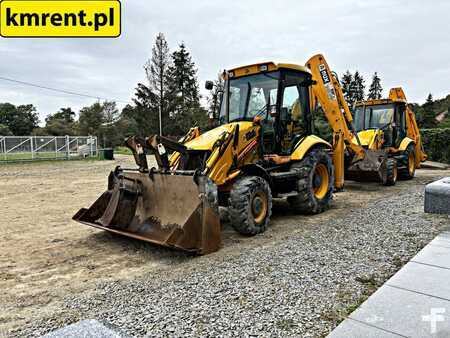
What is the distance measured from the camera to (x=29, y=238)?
548cm

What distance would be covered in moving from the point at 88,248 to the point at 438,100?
162ft

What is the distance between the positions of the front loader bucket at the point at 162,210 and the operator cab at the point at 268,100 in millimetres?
1916

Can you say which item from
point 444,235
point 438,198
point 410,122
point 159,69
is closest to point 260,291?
point 444,235

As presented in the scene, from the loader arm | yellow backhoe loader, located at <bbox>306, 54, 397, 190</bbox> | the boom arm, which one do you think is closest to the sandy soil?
the loader arm

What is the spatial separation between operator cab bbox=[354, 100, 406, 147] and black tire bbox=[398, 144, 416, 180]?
46 centimetres

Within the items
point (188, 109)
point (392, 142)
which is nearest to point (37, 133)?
point (188, 109)

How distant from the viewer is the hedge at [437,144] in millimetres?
17094

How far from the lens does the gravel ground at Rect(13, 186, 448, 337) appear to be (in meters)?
2.80

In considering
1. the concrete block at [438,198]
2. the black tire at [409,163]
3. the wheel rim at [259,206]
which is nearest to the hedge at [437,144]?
the black tire at [409,163]

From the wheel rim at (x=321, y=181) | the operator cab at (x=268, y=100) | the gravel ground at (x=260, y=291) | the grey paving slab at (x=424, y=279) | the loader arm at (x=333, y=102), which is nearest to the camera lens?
the gravel ground at (x=260, y=291)

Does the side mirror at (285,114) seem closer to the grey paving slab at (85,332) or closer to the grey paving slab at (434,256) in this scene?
the grey paving slab at (434,256)

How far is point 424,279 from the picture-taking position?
11.1ft

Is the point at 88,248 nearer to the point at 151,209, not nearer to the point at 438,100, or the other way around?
the point at 151,209

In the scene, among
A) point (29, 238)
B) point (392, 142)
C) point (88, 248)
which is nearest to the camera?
point (88, 248)
